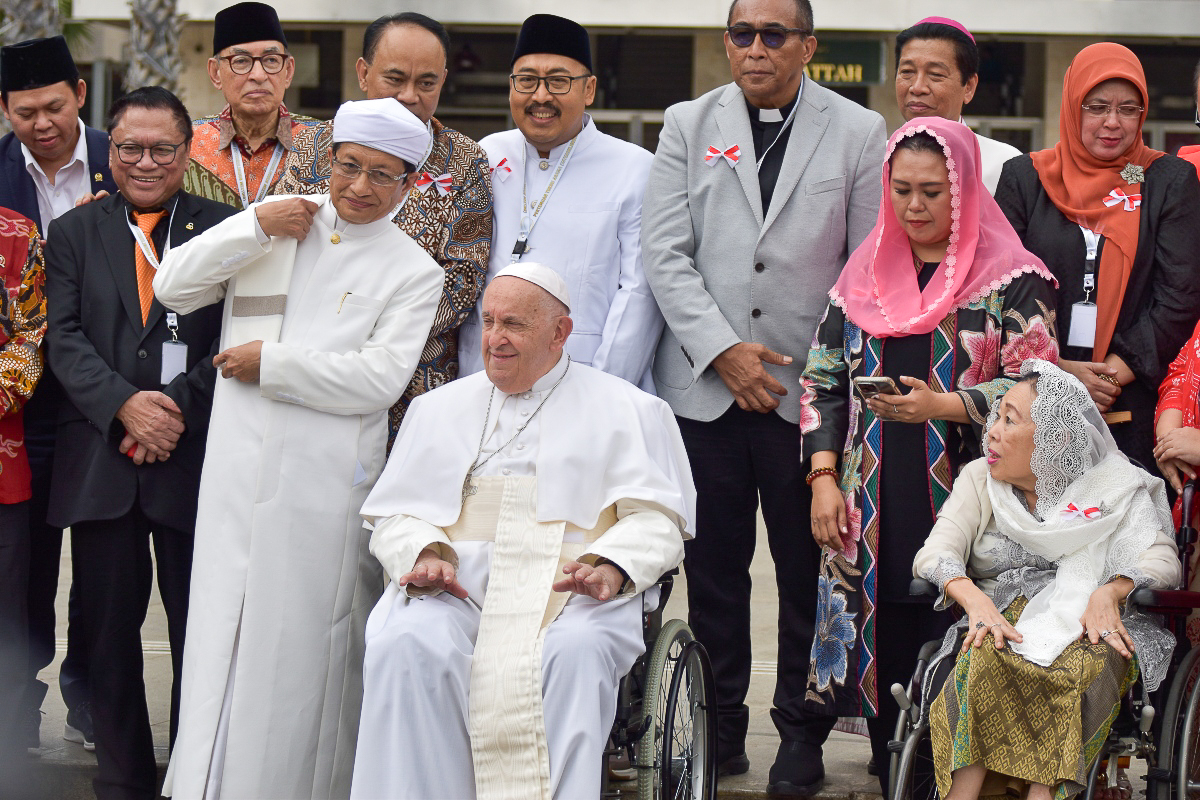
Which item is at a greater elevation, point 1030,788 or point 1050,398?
point 1050,398

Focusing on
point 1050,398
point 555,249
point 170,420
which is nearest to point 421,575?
point 170,420

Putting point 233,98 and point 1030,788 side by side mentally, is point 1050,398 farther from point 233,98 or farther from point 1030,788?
point 233,98

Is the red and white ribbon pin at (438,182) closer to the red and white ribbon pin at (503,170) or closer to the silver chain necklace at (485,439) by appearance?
the red and white ribbon pin at (503,170)

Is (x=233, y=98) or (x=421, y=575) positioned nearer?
(x=421, y=575)

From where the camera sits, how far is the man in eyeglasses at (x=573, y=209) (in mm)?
4543

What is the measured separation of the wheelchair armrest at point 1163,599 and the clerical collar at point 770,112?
74.1 inches

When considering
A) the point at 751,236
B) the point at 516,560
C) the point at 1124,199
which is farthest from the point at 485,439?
the point at 1124,199

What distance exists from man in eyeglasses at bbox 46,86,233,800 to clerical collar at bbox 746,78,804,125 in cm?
177

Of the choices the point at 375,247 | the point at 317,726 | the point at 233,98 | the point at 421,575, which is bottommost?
the point at 317,726

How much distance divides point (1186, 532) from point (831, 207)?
56.2 inches

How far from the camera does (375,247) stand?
414 centimetres

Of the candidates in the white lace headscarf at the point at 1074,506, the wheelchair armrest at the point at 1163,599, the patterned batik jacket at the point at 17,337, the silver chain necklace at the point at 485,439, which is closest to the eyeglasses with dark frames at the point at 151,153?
the patterned batik jacket at the point at 17,337

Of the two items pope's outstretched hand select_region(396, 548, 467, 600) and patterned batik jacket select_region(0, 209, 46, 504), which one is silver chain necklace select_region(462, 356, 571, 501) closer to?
pope's outstretched hand select_region(396, 548, 467, 600)

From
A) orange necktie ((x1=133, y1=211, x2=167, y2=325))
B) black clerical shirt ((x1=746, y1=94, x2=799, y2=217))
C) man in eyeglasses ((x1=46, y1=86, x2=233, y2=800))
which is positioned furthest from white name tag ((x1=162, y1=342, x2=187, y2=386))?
black clerical shirt ((x1=746, y1=94, x2=799, y2=217))
